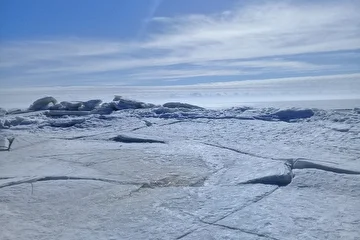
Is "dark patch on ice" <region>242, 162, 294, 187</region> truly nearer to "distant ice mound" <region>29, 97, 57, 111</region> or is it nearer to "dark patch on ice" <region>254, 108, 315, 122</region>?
"dark patch on ice" <region>254, 108, 315, 122</region>

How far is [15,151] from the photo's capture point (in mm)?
5160

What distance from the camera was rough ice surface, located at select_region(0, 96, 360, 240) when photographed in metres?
2.81

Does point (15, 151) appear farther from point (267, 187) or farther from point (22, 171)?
point (267, 187)

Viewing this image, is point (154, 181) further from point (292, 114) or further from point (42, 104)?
point (42, 104)

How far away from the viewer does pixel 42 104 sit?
1035 centimetres

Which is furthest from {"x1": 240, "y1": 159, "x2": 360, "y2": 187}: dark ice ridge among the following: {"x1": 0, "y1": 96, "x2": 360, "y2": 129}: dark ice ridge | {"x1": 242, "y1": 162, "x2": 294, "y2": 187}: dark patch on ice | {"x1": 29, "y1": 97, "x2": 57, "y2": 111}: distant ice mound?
{"x1": 29, "y1": 97, "x2": 57, "y2": 111}: distant ice mound

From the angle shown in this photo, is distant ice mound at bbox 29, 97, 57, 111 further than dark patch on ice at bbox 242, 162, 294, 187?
Yes

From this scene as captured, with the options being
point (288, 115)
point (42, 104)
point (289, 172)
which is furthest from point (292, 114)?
point (42, 104)

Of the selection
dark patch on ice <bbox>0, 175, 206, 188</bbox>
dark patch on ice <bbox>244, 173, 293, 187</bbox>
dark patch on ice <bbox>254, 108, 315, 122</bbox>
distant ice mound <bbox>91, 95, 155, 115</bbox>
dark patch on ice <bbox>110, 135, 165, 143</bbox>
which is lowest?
dark patch on ice <bbox>0, 175, 206, 188</bbox>

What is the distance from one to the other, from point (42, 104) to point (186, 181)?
7323mm

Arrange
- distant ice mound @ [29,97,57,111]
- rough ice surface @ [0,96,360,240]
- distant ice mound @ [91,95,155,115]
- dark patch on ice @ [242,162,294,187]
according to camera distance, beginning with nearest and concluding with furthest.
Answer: rough ice surface @ [0,96,360,240] < dark patch on ice @ [242,162,294,187] < distant ice mound @ [91,95,155,115] < distant ice mound @ [29,97,57,111]

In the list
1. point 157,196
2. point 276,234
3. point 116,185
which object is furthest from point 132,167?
point 276,234

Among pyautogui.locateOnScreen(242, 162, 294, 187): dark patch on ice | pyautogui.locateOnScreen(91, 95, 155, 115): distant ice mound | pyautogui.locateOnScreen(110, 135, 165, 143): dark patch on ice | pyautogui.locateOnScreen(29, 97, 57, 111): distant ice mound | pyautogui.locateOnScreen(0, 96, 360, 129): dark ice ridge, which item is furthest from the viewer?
pyautogui.locateOnScreen(29, 97, 57, 111): distant ice mound

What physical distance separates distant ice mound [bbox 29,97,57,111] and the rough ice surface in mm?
3648
